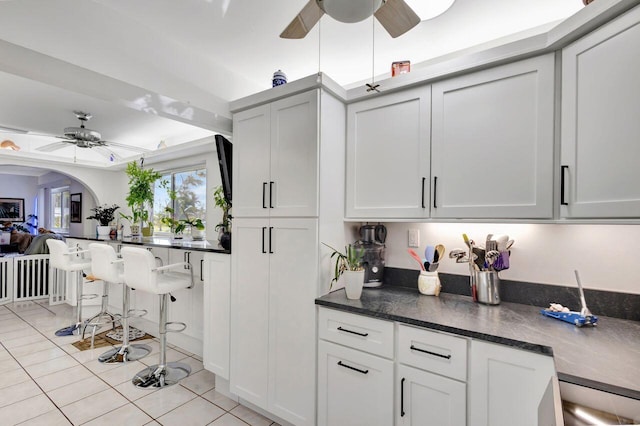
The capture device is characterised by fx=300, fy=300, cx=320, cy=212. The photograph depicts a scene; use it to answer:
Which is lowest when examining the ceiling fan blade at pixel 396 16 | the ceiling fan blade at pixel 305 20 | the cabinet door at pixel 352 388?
the cabinet door at pixel 352 388

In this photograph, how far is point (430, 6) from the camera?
154cm

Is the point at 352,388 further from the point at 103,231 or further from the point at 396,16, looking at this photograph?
the point at 103,231

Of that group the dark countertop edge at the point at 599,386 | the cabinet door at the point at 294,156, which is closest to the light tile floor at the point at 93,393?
the cabinet door at the point at 294,156

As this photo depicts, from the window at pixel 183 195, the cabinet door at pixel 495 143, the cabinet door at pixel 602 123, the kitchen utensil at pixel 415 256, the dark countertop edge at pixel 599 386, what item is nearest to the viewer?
the dark countertop edge at pixel 599 386

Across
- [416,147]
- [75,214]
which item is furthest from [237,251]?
[75,214]

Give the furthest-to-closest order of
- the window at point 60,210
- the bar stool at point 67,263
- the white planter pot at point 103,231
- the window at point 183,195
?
1. the window at point 60,210
2. the white planter pot at point 103,231
3. the window at point 183,195
4. the bar stool at point 67,263

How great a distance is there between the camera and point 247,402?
228 centimetres

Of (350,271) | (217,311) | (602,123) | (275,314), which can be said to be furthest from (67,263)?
(602,123)

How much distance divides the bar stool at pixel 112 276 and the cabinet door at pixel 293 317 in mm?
1695

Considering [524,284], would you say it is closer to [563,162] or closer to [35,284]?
[563,162]

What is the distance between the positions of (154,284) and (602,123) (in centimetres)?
296

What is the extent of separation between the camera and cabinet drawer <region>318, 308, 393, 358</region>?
62.4 inches

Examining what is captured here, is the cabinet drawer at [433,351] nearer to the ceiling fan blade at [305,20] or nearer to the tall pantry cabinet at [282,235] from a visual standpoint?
the tall pantry cabinet at [282,235]

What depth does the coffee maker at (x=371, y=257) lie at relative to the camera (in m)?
2.17
